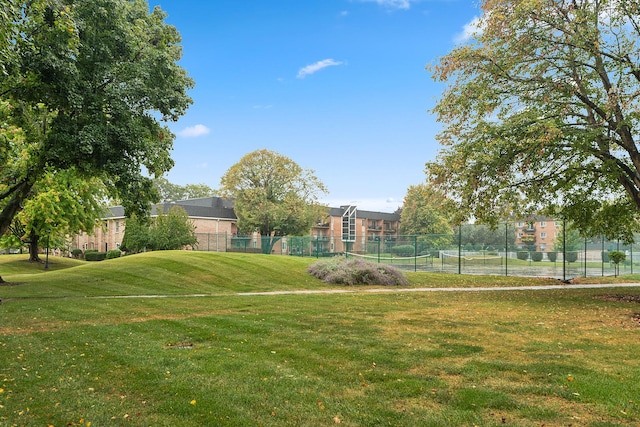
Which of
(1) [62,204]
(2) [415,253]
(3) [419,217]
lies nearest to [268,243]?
(2) [415,253]

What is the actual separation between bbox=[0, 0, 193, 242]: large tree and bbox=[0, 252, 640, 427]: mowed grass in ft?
14.7

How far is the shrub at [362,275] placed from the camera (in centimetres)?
2095

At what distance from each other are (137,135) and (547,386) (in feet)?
44.2

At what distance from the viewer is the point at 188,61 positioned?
19.6 meters

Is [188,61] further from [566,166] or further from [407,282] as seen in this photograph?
[566,166]

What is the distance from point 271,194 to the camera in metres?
54.3

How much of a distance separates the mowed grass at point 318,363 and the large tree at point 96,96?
4.47 metres

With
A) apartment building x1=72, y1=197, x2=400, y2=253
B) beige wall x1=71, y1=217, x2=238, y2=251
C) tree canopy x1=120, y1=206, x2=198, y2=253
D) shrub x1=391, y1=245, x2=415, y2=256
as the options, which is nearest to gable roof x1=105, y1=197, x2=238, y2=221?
apartment building x1=72, y1=197, x2=400, y2=253

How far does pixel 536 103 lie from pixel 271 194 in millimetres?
41699

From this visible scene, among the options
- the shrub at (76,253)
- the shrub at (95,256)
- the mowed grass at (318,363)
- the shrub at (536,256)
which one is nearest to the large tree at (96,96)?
the mowed grass at (318,363)

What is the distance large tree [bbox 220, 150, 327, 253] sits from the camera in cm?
5203

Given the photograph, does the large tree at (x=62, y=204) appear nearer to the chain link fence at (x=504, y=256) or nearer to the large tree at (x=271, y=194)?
the chain link fence at (x=504, y=256)

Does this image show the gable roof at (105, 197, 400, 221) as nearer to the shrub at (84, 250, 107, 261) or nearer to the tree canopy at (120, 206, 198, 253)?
the shrub at (84, 250, 107, 261)

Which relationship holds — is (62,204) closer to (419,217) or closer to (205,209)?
(205,209)
